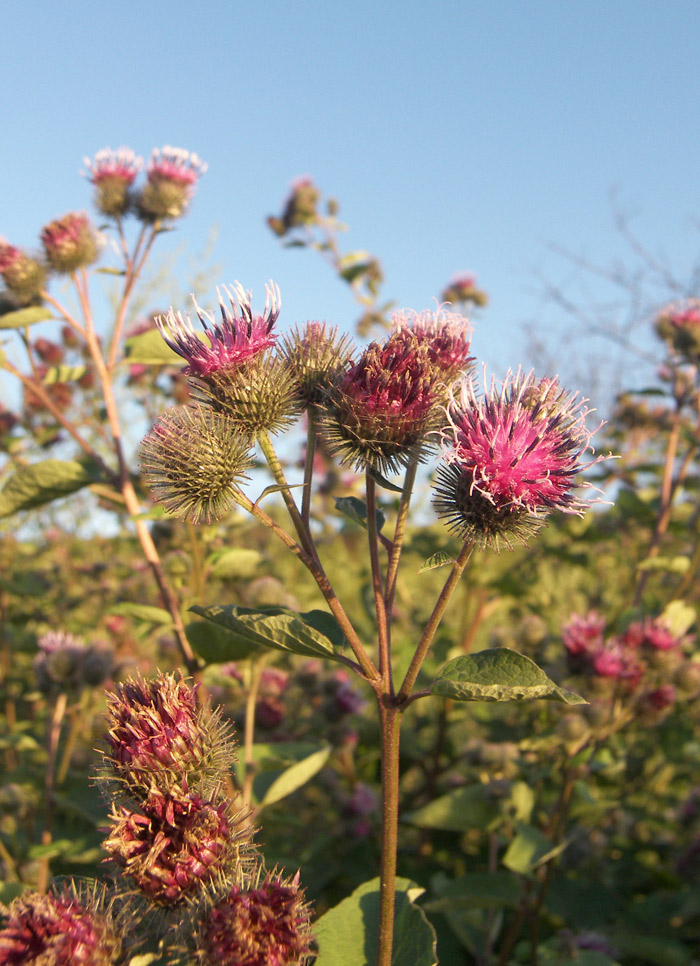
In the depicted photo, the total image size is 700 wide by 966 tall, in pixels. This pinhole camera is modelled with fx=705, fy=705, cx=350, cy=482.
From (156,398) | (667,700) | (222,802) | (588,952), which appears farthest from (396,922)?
(156,398)

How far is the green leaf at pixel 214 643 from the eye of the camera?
2188 millimetres

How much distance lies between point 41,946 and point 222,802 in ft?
1.21

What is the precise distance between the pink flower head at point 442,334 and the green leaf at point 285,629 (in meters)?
0.63

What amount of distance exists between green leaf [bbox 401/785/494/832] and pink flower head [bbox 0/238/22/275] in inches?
115

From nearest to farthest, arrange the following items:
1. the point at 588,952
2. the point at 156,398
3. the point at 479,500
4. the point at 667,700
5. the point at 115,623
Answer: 1. the point at 479,500
2. the point at 588,952
3. the point at 667,700
4. the point at 156,398
5. the point at 115,623

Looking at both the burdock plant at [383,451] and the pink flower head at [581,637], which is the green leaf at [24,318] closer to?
the burdock plant at [383,451]

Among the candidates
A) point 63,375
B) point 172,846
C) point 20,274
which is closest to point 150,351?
point 63,375

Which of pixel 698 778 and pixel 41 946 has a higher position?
pixel 41 946

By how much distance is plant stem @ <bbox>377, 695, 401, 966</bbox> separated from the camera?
54.1 inches

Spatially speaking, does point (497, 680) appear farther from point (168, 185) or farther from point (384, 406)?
point (168, 185)

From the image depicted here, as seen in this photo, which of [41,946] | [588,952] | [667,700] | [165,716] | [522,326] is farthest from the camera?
[522,326]

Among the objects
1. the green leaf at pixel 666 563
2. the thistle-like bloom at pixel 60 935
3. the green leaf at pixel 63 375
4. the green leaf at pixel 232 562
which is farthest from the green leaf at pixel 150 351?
the green leaf at pixel 666 563

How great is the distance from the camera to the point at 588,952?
97.1 inches

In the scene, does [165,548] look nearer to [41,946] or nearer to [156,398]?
[156,398]
